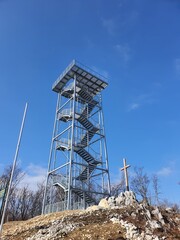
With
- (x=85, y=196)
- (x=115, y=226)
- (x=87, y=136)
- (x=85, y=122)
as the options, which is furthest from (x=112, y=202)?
(x=85, y=122)

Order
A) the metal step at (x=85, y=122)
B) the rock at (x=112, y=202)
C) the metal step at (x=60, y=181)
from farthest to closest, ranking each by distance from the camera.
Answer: the metal step at (x=85, y=122)
the metal step at (x=60, y=181)
the rock at (x=112, y=202)

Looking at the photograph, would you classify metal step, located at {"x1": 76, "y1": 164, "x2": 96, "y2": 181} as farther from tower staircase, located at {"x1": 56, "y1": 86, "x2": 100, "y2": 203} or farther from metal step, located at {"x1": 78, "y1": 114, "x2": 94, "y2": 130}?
metal step, located at {"x1": 78, "y1": 114, "x2": 94, "y2": 130}

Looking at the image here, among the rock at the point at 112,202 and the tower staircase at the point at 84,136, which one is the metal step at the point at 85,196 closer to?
the tower staircase at the point at 84,136

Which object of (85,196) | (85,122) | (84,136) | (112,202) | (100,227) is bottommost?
(100,227)

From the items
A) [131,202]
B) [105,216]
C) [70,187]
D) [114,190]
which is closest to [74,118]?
[70,187]

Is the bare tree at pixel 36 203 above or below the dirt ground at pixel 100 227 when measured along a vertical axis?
above

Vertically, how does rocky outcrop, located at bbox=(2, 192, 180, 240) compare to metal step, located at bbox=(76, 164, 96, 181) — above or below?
below

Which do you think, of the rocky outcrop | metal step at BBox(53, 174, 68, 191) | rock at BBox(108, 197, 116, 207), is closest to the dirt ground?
the rocky outcrop

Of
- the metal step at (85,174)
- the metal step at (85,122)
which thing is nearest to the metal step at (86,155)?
the metal step at (85,174)

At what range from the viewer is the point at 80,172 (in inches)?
979

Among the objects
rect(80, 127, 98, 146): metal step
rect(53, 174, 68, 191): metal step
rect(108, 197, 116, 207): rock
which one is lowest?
rect(108, 197, 116, 207): rock

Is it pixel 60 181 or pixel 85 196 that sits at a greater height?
pixel 60 181

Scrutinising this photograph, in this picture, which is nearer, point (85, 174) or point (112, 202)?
point (112, 202)

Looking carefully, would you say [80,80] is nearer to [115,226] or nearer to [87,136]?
[87,136]
